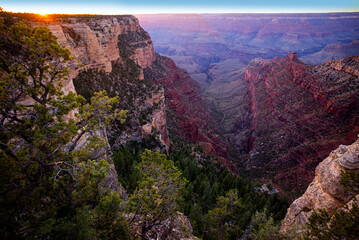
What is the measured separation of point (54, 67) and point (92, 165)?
5385mm

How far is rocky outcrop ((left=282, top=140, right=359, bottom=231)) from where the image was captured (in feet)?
42.8

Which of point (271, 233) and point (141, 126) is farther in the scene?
point (141, 126)

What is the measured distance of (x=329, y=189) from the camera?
14.1 m

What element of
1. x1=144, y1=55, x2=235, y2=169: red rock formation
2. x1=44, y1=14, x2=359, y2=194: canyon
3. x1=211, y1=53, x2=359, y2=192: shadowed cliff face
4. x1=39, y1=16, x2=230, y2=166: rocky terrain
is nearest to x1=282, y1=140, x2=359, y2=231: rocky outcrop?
x1=44, y1=14, x2=359, y2=194: canyon

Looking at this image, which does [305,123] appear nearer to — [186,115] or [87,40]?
[186,115]

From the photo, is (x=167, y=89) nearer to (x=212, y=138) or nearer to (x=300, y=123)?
(x=212, y=138)

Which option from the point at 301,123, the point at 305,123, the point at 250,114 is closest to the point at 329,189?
the point at 305,123

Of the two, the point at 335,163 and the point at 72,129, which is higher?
the point at 72,129

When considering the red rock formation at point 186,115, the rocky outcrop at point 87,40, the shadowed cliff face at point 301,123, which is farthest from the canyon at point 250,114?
the red rock formation at point 186,115

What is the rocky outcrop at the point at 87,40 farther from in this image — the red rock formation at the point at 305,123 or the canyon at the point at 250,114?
the red rock formation at the point at 305,123

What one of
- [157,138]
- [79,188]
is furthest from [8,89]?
[157,138]

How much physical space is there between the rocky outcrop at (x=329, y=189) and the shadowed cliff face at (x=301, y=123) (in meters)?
31.0

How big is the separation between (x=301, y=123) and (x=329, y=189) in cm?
5024

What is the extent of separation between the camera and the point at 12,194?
6574 millimetres
